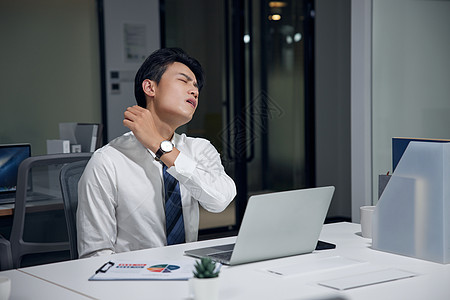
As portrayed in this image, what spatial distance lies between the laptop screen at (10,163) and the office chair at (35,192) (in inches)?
14.0

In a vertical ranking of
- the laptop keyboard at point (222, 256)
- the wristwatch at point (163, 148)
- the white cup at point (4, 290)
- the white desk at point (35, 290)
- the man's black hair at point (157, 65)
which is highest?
the man's black hair at point (157, 65)

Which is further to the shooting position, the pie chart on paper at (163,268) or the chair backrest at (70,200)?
the chair backrest at (70,200)

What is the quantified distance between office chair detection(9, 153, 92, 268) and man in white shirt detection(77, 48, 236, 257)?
0.23 meters

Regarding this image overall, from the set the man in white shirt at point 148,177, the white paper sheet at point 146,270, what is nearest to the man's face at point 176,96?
the man in white shirt at point 148,177

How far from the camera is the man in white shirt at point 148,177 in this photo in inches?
80.2

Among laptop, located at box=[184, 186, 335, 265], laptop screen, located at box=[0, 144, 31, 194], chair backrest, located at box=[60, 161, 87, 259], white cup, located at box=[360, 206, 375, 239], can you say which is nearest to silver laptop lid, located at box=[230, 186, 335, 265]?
laptop, located at box=[184, 186, 335, 265]

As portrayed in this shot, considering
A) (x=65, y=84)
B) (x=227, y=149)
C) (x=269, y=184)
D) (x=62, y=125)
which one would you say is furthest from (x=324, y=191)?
(x=269, y=184)

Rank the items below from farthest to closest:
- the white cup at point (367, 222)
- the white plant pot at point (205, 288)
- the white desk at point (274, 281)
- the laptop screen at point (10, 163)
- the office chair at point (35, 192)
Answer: the laptop screen at point (10, 163) < the office chair at point (35, 192) < the white cup at point (367, 222) < the white desk at point (274, 281) < the white plant pot at point (205, 288)

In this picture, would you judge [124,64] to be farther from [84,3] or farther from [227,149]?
[227,149]

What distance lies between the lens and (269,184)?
19.7 ft

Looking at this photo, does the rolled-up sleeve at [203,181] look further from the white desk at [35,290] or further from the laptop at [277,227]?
the white desk at [35,290]

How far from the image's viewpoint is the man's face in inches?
84.7

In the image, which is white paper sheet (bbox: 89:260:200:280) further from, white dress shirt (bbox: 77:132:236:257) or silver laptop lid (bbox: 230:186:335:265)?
white dress shirt (bbox: 77:132:236:257)

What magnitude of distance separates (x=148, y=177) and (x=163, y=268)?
63 cm
